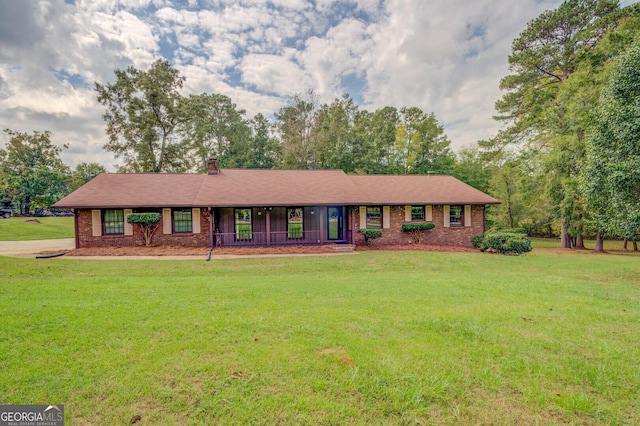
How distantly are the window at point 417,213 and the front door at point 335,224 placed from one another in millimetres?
4224

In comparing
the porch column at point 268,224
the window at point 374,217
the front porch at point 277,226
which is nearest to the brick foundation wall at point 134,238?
the front porch at point 277,226

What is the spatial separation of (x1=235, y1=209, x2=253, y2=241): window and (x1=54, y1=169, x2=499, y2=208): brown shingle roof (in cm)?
122

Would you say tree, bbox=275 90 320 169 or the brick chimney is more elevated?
tree, bbox=275 90 320 169

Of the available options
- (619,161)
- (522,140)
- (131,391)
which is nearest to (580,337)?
(131,391)

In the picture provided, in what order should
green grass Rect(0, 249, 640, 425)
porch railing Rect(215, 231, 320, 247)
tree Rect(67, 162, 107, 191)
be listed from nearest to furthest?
green grass Rect(0, 249, 640, 425), porch railing Rect(215, 231, 320, 247), tree Rect(67, 162, 107, 191)

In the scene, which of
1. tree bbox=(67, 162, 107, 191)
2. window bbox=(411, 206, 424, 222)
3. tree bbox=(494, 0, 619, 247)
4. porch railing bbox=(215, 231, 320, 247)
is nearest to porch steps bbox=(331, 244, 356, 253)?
porch railing bbox=(215, 231, 320, 247)

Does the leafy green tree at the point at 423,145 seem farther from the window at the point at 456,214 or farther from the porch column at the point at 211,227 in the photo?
the porch column at the point at 211,227

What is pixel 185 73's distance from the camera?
28016 millimetres

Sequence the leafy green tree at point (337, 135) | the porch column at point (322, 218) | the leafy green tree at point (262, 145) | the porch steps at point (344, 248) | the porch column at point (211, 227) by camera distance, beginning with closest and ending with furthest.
→ the porch column at point (211, 227) → the porch steps at point (344, 248) → the porch column at point (322, 218) → the leafy green tree at point (337, 135) → the leafy green tree at point (262, 145)

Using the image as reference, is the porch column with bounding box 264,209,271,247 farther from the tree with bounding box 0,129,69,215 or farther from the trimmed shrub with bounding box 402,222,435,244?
the tree with bounding box 0,129,69,215

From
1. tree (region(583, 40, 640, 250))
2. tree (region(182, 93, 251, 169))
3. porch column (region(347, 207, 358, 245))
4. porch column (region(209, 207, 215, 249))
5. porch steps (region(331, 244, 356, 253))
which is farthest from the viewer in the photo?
tree (region(182, 93, 251, 169))

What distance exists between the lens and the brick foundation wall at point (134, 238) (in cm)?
1449

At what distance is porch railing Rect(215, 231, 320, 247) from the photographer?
51.3 ft

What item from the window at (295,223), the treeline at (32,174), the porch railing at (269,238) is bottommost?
the porch railing at (269,238)
